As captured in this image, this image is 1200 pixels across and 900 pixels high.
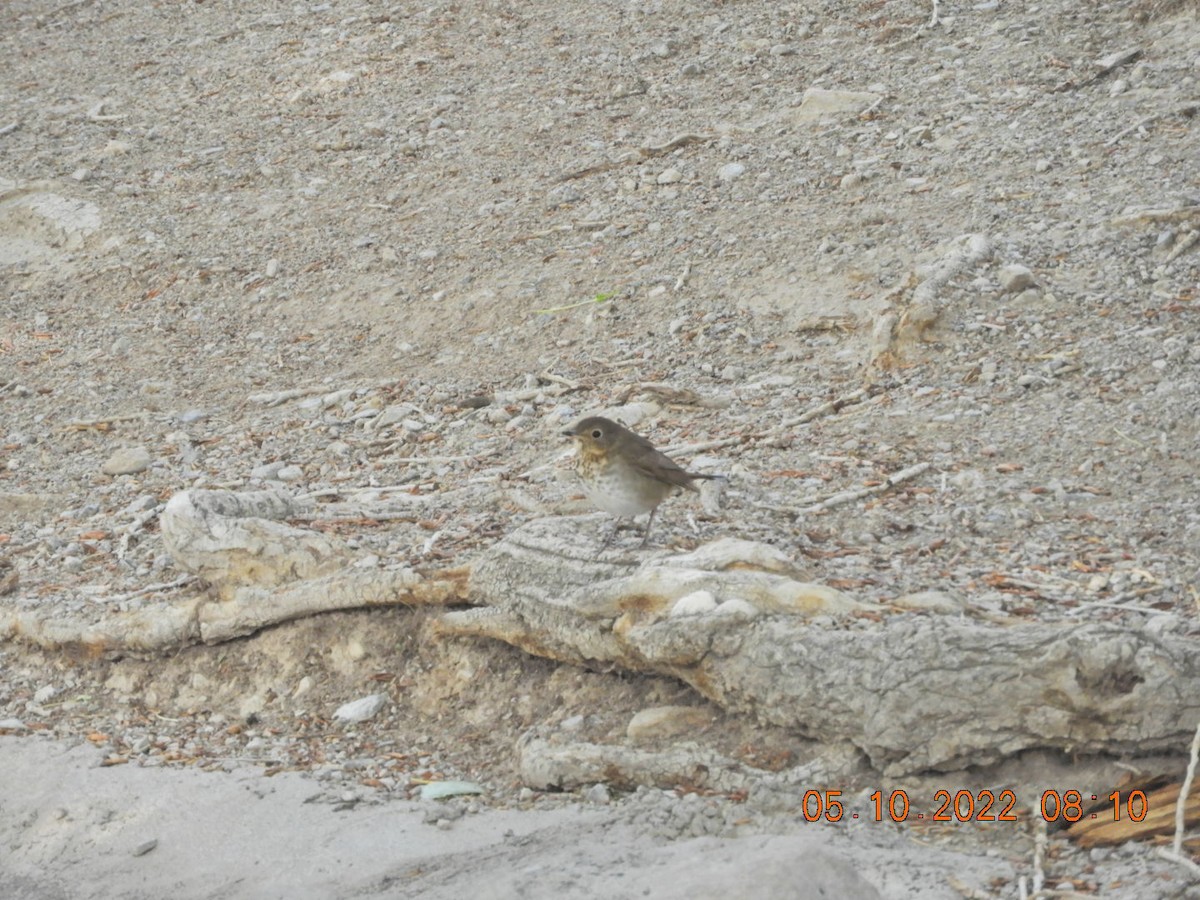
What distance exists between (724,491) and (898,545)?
76 cm

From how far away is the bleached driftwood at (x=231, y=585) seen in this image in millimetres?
5098

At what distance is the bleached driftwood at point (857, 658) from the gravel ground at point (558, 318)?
0.19m

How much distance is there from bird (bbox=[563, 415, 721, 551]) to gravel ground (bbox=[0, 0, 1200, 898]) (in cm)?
28

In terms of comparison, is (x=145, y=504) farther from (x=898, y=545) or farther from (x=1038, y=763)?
(x=1038, y=763)

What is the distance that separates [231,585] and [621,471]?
1.72 m

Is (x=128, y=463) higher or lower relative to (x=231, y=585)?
higher

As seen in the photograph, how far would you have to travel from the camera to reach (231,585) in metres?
5.34

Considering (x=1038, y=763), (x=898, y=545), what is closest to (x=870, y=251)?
(x=898, y=545)
